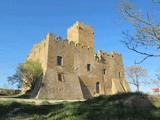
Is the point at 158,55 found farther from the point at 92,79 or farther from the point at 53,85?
the point at 92,79

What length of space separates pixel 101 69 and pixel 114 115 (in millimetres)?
25876

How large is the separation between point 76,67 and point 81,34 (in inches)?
257

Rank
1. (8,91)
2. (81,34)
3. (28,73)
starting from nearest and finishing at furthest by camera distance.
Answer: (28,73) → (8,91) → (81,34)

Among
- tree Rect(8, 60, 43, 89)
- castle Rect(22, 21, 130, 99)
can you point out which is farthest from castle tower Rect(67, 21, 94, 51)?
tree Rect(8, 60, 43, 89)

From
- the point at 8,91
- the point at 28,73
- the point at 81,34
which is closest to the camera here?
the point at 28,73

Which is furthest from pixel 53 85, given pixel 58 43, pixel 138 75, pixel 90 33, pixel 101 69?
pixel 138 75

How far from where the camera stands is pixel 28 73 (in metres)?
25.7

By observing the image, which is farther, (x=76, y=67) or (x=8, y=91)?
(x=8, y=91)

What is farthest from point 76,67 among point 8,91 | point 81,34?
point 8,91

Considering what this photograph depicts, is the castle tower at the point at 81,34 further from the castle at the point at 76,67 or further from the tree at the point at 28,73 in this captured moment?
the tree at the point at 28,73

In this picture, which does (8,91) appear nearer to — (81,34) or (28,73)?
(28,73)

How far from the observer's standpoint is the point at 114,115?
686 cm

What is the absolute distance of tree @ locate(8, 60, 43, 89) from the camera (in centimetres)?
2550

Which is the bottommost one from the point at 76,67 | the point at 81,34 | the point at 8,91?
the point at 8,91
